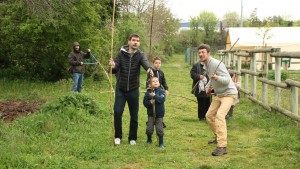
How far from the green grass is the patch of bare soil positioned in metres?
0.78

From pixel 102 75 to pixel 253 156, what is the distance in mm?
12724

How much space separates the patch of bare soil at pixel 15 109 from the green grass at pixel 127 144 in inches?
30.9

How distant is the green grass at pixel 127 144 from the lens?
5652mm

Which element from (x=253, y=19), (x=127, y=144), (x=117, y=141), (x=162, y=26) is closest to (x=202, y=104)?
(x=127, y=144)

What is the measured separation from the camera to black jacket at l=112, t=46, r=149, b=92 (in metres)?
6.62

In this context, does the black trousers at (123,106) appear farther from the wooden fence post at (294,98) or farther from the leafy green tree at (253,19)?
the leafy green tree at (253,19)

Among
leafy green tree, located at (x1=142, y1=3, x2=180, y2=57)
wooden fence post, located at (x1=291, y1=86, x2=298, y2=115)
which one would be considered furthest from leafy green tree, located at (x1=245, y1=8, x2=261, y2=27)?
wooden fence post, located at (x1=291, y1=86, x2=298, y2=115)

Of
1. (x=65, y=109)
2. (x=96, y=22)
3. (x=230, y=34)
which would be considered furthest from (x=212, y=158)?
(x=230, y=34)

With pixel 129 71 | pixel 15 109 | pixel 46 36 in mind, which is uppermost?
pixel 46 36

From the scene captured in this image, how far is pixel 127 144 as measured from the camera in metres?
6.80

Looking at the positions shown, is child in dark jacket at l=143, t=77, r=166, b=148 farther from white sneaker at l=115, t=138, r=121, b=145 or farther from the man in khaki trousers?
the man in khaki trousers

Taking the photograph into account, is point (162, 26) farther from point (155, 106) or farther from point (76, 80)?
point (155, 106)

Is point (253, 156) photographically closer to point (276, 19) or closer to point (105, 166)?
point (105, 166)

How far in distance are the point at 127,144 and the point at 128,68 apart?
1.31m
